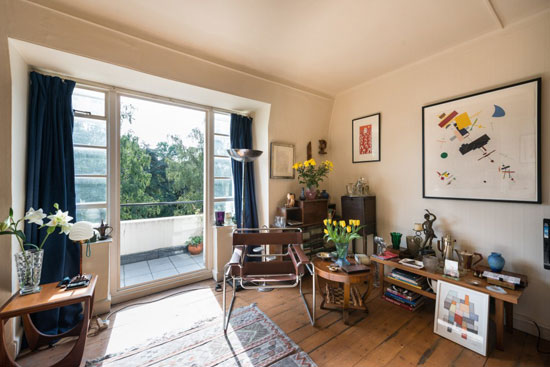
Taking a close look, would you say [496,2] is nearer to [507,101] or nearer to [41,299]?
[507,101]

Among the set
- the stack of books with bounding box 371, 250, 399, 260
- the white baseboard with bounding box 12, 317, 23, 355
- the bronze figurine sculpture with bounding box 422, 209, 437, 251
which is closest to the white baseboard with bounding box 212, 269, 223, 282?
the white baseboard with bounding box 12, 317, 23, 355

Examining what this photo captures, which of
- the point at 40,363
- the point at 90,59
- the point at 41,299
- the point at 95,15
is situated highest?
the point at 95,15

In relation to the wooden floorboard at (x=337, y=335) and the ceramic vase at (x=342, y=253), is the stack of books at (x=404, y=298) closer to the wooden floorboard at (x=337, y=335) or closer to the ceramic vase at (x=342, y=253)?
the wooden floorboard at (x=337, y=335)

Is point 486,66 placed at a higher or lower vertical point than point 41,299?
higher

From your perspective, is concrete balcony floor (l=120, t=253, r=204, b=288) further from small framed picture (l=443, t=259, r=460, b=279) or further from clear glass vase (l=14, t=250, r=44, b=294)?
small framed picture (l=443, t=259, r=460, b=279)

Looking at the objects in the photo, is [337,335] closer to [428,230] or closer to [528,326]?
[428,230]

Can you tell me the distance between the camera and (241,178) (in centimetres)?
304

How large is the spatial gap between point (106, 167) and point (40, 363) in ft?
5.50

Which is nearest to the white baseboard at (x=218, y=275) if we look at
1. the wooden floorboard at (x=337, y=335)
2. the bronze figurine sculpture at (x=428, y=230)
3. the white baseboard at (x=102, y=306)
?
the wooden floorboard at (x=337, y=335)

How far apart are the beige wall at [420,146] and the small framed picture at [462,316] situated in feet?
2.03

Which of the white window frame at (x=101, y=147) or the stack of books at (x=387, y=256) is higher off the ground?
the white window frame at (x=101, y=147)

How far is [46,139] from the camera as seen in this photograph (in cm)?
191

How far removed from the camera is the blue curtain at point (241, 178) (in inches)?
118

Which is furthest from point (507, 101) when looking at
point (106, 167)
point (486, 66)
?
point (106, 167)
